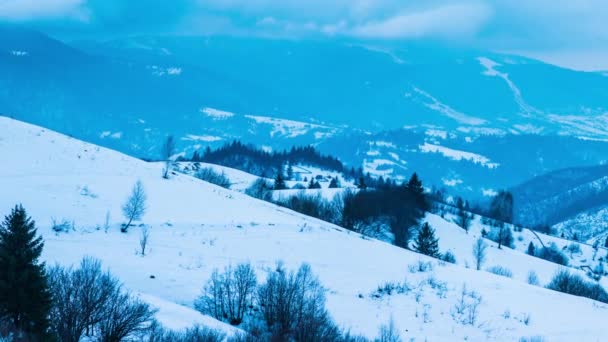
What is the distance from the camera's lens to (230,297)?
3186cm

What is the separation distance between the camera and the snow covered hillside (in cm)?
3262

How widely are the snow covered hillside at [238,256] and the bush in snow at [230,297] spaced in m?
1.00

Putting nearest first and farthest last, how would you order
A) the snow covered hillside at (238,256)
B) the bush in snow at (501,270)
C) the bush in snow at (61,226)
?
1. the snow covered hillside at (238,256)
2. the bush in snow at (61,226)
3. the bush in snow at (501,270)

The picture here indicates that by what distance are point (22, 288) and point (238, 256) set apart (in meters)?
22.1

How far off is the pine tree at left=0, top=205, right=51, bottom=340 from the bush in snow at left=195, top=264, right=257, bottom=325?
11350mm

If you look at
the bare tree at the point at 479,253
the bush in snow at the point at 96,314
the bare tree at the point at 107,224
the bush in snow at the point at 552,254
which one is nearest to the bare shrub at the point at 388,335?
the bush in snow at the point at 96,314

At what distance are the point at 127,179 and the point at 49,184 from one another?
9.45 meters

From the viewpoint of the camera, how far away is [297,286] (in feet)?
99.3

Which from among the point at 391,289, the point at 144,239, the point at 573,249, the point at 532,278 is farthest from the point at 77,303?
the point at 573,249

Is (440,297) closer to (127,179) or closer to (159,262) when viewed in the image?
(159,262)

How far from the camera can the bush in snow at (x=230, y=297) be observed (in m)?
30.9

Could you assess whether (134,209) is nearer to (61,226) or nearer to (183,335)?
(61,226)

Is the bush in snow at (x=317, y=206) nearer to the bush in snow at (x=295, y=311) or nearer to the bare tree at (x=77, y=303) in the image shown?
the bush in snow at (x=295, y=311)

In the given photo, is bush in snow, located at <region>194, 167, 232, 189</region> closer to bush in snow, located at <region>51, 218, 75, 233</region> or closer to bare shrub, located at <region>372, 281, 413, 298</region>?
bush in snow, located at <region>51, 218, 75, 233</region>
